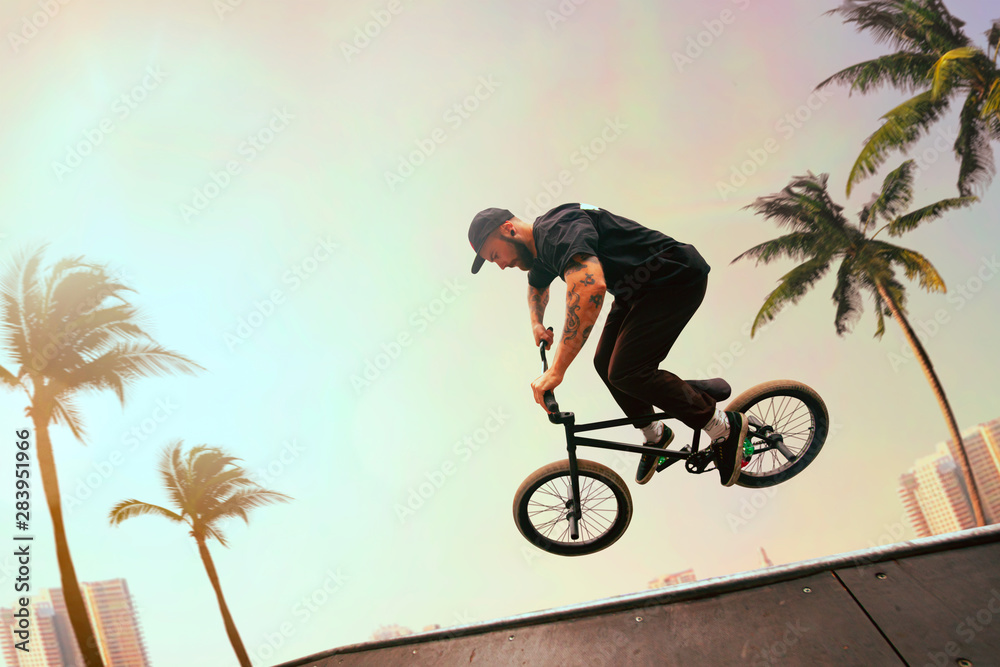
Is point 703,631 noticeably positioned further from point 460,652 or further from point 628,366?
point 628,366

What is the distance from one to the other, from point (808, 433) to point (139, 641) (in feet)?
39.7

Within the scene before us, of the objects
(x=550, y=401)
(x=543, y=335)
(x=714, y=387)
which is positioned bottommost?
(x=714, y=387)

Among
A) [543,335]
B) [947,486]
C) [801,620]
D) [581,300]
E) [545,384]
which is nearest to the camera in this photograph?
[801,620]

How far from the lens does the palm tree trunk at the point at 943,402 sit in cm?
1338

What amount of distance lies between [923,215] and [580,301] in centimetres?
1564

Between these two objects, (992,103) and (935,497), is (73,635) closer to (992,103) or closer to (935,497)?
(992,103)

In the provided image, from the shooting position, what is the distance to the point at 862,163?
12.5 metres

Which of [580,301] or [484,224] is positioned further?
[484,224]

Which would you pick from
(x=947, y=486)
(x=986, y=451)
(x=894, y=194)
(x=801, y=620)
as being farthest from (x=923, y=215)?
(x=801, y=620)

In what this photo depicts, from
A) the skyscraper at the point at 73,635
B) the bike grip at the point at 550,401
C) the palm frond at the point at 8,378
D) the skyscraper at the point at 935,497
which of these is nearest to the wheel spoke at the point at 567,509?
the bike grip at the point at 550,401

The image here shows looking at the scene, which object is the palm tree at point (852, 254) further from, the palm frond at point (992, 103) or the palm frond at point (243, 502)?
the palm frond at point (243, 502)

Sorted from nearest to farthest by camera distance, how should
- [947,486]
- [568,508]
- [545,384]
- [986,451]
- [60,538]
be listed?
[545,384] → [568,508] → [60,538] → [986,451] → [947,486]

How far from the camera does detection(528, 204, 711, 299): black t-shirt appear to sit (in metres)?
3.21

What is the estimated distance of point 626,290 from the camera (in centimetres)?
337
